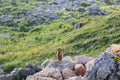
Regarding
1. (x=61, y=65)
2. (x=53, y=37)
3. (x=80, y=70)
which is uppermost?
(x=80, y=70)

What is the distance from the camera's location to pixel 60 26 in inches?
6796

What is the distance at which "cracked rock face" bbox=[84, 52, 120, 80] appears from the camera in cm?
4003

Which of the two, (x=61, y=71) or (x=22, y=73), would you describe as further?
(x=22, y=73)

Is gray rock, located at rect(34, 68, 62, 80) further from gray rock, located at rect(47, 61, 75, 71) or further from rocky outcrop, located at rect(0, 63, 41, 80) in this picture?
rocky outcrop, located at rect(0, 63, 41, 80)

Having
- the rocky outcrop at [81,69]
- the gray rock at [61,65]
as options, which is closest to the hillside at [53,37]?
the rocky outcrop at [81,69]

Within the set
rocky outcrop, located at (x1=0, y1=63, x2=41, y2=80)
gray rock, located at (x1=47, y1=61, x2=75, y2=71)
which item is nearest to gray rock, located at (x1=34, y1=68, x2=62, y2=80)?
gray rock, located at (x1=47, y1=61, x2=75, y2=71)

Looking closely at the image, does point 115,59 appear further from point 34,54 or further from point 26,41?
point 26,41

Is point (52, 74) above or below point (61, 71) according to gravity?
above

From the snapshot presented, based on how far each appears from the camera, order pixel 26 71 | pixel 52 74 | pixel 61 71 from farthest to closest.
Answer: pixel 26 71
pixel 61 71
pixel 52 74

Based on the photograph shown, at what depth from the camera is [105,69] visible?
4047 cm

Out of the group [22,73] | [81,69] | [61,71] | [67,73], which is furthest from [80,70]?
[22,73]

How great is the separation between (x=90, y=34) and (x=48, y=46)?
16499 mm

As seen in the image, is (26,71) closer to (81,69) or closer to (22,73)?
(22,73)

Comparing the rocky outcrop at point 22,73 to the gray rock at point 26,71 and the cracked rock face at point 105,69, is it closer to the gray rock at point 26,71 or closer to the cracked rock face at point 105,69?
the gray rock at point 26,71
